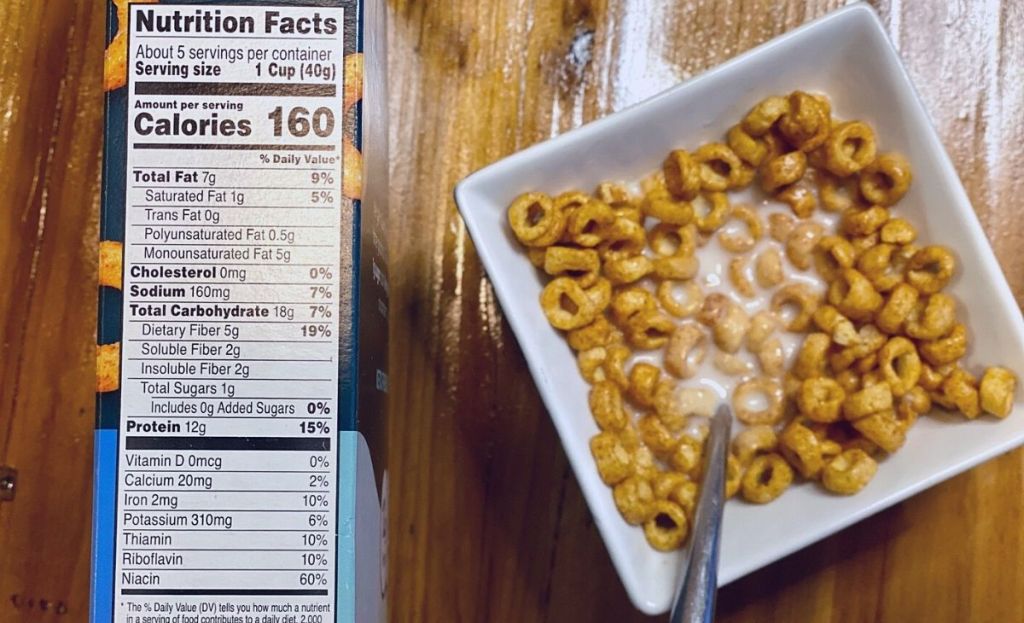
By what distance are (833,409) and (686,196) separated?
0.51 feet

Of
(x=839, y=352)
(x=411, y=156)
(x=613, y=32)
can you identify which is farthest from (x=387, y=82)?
(x=839, y=352)

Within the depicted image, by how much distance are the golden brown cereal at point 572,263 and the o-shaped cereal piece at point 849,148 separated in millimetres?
159

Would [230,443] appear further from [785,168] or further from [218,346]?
[785,168]

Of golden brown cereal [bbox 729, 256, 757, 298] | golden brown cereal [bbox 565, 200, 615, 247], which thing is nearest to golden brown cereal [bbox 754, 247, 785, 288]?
golden brown cereal [bbox 729, 256, 757, 298]

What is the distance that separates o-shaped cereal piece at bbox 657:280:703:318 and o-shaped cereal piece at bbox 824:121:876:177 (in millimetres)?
113

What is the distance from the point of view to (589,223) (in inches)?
21.7

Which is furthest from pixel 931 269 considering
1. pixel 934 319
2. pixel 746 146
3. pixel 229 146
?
pixel 229 146

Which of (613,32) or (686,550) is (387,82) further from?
(686,550)

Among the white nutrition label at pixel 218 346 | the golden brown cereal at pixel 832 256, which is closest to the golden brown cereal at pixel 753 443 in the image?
the golden brown cereal at pixel 832 256

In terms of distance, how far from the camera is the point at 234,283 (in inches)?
17.0

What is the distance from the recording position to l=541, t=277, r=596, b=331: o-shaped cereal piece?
0.55 m

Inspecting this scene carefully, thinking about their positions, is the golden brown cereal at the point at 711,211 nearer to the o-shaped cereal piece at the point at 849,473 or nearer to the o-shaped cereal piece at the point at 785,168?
the o-shaped cereal piece at the point at 785,168

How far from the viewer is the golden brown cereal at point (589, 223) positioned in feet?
1.78

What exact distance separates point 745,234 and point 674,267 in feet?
0.20
